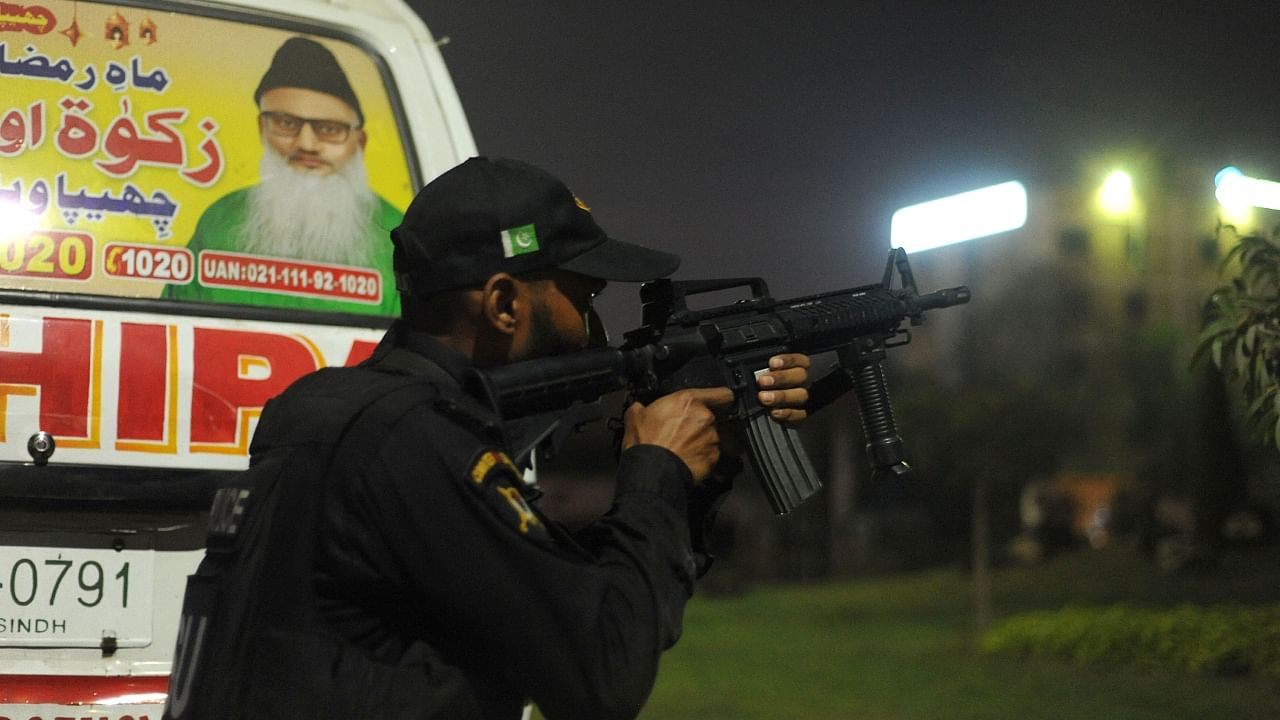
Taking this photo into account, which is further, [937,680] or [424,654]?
[937,680]

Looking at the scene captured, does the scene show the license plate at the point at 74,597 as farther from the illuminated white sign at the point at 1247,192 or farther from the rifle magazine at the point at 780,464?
the illuminated white sign at the point at 1247,192

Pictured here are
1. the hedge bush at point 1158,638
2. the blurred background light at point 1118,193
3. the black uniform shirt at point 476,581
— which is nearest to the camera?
the black uniform shirt at point 476,581

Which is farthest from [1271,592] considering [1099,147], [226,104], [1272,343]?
[226,104]

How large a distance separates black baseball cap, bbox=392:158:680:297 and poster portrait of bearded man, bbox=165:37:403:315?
1437mm

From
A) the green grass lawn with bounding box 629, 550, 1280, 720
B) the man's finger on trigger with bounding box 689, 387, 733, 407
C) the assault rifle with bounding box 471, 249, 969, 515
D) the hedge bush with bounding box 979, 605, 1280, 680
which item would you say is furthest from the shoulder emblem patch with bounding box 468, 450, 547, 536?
the hedge bush with bounding box 979, 605, 1280, 680

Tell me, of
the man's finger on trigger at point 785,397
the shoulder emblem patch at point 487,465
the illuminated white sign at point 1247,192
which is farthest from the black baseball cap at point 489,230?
the illuminated white sign at point 1247,192

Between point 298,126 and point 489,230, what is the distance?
1683 mm

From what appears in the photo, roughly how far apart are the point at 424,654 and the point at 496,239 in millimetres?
539

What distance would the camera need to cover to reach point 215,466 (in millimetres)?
3188

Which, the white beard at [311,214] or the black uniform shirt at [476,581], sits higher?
the white beard at [311,214]

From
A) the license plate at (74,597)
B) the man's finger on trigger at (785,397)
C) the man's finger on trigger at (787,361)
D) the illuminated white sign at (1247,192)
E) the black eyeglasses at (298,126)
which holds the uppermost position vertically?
the illuminated white sign at (1247,192)

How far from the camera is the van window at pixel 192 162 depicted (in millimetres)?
3221

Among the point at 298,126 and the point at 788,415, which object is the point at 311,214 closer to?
the point at 298,126

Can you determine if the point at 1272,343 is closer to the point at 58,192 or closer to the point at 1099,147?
the point at 58,192
